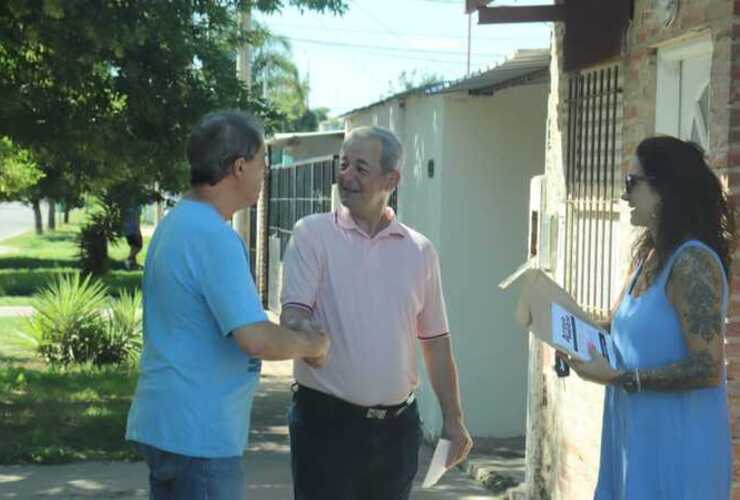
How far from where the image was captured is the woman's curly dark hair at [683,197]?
4270mm

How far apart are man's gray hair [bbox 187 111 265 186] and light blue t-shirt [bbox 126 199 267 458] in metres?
0.12

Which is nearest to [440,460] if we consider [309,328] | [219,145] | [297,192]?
[309,328]

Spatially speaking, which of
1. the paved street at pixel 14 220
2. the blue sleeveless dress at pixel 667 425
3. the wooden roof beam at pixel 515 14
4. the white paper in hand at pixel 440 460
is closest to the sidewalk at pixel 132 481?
the wooden roof beam at pixel 515 14

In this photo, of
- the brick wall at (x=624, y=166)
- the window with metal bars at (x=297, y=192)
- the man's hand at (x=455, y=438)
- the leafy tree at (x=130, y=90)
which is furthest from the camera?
the window with metal bars at (x=297, y=192)

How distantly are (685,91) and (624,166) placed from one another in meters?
0.65

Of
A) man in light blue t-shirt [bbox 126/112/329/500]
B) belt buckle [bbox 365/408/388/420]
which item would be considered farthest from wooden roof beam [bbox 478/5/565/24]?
man in light blue t-shirt [bbox 126/112/329/500]

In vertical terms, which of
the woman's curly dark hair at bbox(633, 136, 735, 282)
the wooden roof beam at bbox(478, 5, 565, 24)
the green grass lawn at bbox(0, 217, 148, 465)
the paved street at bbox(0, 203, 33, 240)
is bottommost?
the paved street at bbox(0, 203, 33, 240)

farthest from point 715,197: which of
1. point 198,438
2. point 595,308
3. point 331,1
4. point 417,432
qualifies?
point 331,1

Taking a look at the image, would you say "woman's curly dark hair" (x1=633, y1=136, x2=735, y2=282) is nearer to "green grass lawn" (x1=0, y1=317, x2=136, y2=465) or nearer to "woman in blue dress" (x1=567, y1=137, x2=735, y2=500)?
"woman in blue dress" (x1=567, y1=137, x2=735, y2=500)

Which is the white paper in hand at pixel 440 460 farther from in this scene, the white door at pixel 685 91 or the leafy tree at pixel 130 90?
the leafy tree at pixel 130 90

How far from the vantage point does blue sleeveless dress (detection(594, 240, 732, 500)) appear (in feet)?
13.9

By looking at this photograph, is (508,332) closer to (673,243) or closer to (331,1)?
(331,1)

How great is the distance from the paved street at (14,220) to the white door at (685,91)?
53.4 metres

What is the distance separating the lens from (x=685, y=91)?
6.00m
